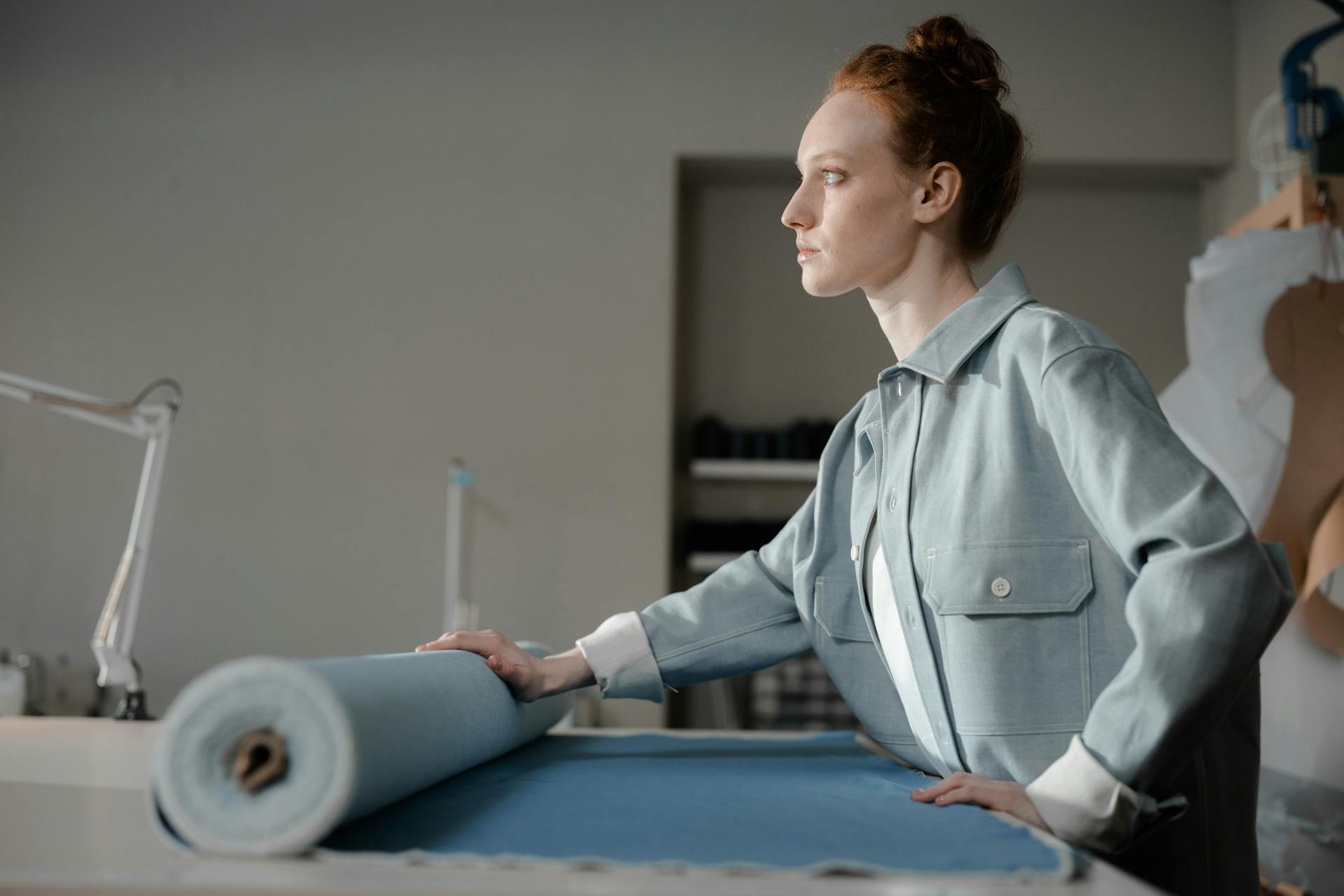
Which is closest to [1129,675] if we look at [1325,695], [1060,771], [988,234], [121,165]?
[1060,771]

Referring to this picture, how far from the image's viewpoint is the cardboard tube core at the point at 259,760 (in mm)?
510

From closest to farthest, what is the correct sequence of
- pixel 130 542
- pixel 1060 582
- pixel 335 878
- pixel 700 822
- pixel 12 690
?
pixel 335 878 < pixel 700 822 < pixel 1060 582 < pixel 130 542 < pixel 12 690

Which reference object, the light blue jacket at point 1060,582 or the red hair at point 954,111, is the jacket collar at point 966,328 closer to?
the light blue jacket at point 1060,582

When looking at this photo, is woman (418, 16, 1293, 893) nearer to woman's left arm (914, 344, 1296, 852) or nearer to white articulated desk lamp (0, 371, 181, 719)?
woman's left arm (914, 344, 1296, 852)

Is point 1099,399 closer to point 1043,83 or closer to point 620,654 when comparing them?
point 620,654

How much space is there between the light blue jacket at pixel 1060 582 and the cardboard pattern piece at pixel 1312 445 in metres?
1.24

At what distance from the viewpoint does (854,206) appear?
1053 mm

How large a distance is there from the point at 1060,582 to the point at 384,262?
3318mm

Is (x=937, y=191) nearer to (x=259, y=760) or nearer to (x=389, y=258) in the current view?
(x=259, y=760)

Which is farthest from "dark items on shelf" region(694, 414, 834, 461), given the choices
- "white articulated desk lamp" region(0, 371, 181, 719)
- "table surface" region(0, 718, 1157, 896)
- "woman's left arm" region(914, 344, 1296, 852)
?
"table surface" region(0, 718, 1157, 896)

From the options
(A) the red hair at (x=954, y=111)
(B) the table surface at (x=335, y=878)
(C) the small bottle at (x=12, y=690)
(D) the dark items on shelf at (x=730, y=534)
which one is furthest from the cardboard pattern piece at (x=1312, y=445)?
(C) the small bottle at (x=12, y=690)

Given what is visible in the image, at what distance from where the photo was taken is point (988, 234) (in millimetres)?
1118

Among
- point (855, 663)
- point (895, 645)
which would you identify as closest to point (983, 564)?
point (895, 645)

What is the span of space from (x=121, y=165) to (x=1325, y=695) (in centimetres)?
389
